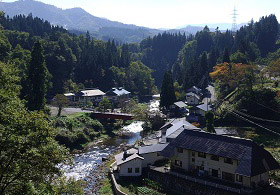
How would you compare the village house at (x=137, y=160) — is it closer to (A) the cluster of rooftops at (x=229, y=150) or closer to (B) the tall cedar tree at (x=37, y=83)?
(A) the cluster of rooftops at (x=229, y=150)

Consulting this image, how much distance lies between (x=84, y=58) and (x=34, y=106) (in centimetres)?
5107

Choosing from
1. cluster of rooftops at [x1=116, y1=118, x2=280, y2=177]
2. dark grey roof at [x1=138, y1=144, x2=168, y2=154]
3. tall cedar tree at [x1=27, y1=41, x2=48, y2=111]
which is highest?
tall cedar tree at [x1=27, y1=41, x2=48, y2=111]

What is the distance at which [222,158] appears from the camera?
28.0 metres

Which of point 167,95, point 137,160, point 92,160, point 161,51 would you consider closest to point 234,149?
point 137,160

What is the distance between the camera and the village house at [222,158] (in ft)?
85.1

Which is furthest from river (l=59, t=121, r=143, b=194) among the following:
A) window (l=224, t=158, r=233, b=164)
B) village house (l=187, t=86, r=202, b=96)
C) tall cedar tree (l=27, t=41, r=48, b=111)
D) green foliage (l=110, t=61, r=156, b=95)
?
green foliage (l=110, t=61, r=156, b=95)

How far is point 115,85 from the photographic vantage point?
9350cm

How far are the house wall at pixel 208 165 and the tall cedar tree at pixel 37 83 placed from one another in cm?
2628

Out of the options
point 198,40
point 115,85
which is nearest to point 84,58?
point 115,85

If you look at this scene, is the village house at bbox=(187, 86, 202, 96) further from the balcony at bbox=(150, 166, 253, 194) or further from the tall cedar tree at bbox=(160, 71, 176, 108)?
the balcony at bbox=(150, 166, 253, 194)

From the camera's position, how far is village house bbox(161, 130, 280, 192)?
2594cm

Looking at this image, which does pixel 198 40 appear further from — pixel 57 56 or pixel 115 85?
pixel 57 56

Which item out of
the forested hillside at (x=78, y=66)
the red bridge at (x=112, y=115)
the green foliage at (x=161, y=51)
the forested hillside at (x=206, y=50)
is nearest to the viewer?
the red bridge at (x=112, y=115)

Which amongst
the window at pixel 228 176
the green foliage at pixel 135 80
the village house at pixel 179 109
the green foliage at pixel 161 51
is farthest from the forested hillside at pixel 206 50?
the window at pixel 228 176
